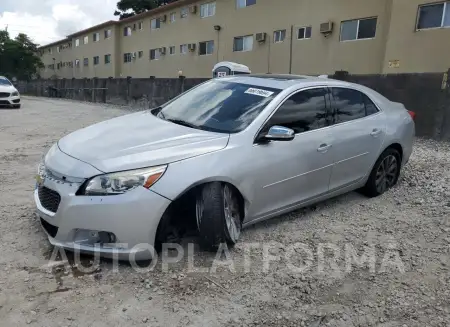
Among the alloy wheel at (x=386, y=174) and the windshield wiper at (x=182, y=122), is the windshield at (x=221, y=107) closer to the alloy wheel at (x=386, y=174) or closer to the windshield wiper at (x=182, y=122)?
the windshield wiper at (x=182, y=122)

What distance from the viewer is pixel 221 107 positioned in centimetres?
349

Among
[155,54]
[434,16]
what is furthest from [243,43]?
[155,54]

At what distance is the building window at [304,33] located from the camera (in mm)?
17562

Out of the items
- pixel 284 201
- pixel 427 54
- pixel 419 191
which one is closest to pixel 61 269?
pixel 284 201

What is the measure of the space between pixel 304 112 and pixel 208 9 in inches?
877

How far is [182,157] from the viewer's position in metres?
2.75

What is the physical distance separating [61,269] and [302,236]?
82.5 inches

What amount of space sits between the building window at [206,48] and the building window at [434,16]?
13111mm

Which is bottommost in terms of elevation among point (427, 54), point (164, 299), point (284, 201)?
point (164, 299)

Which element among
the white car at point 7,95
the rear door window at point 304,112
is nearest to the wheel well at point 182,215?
the rear door window at point 304,112

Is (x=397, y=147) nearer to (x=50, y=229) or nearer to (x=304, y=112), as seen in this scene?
(x=304, y=112)

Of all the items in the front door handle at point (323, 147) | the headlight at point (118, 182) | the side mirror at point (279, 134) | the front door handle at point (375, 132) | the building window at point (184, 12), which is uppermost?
the building window at point (184, 12)

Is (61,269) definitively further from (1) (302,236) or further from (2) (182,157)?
(1) (302,236)

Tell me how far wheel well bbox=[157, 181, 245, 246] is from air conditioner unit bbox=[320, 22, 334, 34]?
51.0ft
